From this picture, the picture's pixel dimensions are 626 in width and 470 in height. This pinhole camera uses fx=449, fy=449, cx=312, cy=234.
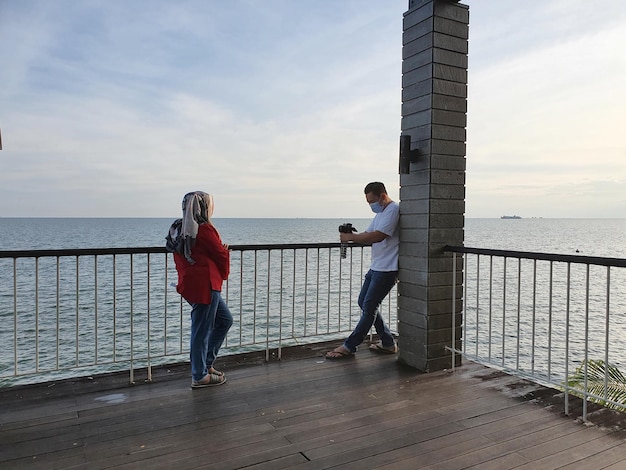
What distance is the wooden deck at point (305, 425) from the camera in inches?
89.0

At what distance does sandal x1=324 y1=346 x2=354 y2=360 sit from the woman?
102 cm

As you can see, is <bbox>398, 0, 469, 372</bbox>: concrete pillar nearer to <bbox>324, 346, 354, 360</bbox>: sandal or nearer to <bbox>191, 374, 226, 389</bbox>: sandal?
<bbox>324, 346, 354, 360</bbox>: sandal

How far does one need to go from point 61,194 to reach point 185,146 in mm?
11787

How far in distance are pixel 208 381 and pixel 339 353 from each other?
124 cm

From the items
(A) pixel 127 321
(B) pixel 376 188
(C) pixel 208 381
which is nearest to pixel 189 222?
(C) pixel 208 381

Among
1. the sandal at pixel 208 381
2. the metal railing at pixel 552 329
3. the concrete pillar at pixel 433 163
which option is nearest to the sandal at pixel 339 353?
the concrete pillar at pixel 433 163

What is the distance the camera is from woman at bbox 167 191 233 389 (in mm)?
3082

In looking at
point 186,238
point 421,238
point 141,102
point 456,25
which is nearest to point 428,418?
point 421,238

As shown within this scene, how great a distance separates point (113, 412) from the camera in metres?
2.82

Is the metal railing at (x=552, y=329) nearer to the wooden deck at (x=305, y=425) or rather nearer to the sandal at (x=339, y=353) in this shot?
the wooden deck at (x=305, y=425)

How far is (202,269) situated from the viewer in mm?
3176

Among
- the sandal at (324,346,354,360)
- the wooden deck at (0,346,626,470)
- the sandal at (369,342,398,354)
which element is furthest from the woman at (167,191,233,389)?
the sandal at (369,342,398,354)

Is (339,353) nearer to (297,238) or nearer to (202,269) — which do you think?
(202,269)

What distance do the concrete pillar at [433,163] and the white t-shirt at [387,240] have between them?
0.14 m
